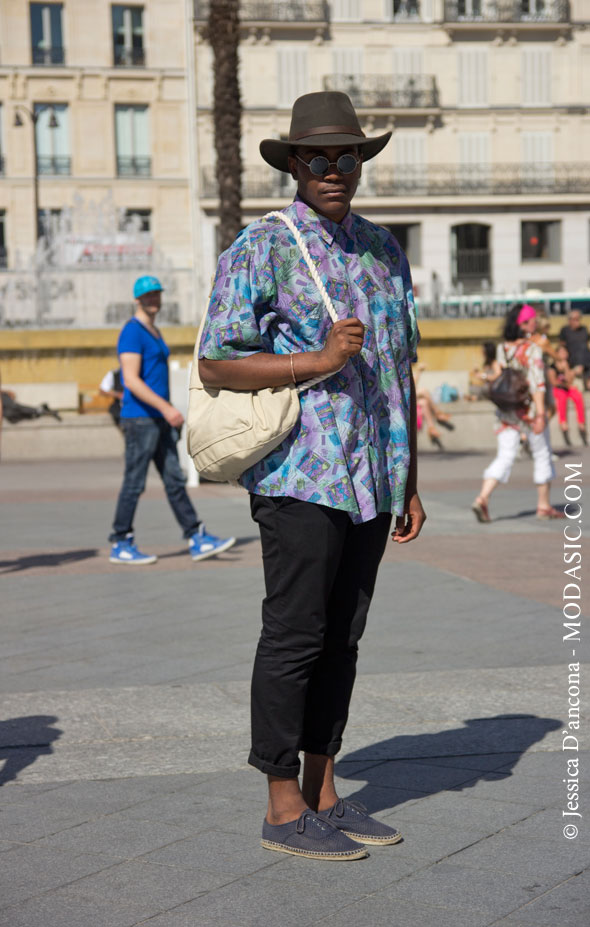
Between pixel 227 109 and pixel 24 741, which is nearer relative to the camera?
pixel 24 741

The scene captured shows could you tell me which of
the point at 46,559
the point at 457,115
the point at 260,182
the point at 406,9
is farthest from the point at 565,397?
the point at 406,9

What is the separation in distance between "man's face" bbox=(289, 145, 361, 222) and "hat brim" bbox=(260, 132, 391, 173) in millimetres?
27

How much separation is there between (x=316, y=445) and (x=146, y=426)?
18.2ft

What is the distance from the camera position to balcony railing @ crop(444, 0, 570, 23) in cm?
5238

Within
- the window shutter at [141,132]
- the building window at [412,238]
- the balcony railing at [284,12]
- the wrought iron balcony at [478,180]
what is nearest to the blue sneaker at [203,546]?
the building window at [412,238]

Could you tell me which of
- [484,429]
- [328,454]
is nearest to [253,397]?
[328,454]

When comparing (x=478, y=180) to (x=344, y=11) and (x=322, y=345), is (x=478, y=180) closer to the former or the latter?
(x=344, y=11)

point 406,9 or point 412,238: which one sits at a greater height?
point 406,9

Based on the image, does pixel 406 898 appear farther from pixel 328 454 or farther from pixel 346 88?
pixel 346 88

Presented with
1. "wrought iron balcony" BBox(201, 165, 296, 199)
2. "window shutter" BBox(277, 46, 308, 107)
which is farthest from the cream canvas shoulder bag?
"window shutter" BBox(277, 46, 308, 107)

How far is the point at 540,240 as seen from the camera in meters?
53.1

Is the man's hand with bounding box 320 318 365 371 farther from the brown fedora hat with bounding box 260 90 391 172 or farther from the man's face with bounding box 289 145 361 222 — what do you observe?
the brown fedora hat with bounding box 260 90 391 172

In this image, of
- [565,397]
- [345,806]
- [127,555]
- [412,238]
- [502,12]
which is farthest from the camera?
[502,12]

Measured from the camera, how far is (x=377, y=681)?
5.68 meters
